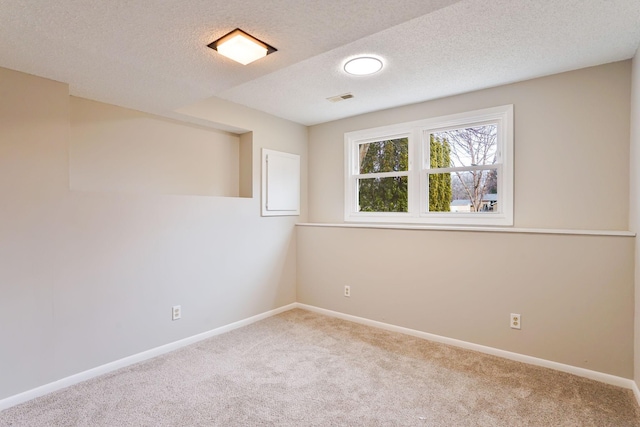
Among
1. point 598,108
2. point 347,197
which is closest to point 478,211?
point 598,108

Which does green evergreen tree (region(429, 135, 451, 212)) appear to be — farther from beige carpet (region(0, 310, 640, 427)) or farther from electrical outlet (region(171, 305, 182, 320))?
electrical outlet (region(171, 305, 182, 320))

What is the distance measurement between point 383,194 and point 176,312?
2.60 meters

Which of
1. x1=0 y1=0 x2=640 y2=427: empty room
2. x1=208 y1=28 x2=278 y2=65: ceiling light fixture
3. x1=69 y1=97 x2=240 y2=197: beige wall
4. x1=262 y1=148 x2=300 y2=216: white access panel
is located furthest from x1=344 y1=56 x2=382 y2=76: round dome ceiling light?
x1=69 y1=97 x2=240 y2=197: beige wall

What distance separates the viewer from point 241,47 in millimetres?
1852

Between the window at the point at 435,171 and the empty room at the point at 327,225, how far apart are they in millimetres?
25

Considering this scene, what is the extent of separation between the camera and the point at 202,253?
332 cm

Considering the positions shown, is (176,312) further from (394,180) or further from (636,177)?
(636,177)

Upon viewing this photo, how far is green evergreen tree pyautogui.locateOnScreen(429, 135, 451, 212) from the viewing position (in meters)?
3.51

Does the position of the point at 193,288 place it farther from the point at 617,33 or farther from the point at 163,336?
the point at 617,33

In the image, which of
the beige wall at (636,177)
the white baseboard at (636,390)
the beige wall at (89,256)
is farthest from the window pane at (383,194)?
the white baseboard at (636,390)

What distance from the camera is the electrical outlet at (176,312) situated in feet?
10.1

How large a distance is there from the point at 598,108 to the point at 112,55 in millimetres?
3586

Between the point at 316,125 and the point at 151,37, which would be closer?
the point at 151,37

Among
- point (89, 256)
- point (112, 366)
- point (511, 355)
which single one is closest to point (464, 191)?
point (511, 355)
